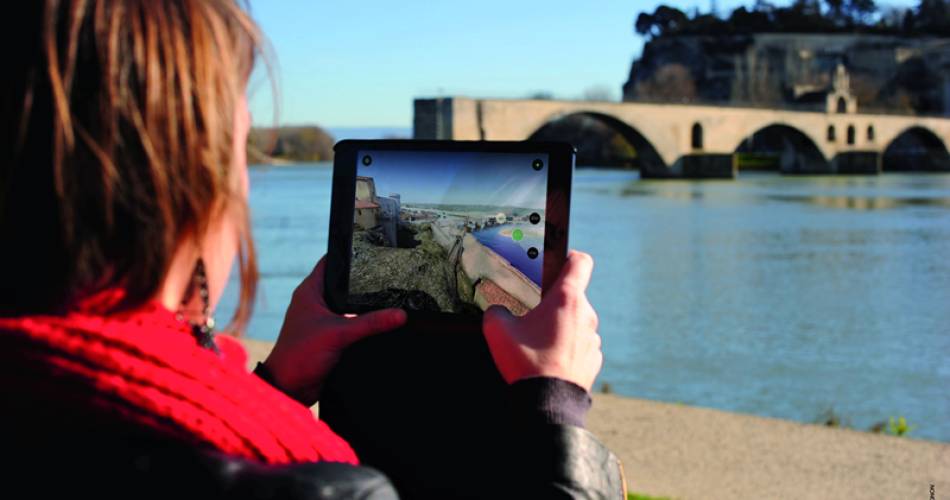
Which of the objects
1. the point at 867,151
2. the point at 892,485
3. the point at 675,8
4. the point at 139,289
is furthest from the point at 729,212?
the point at 675,8

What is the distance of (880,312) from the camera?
38.2 feet

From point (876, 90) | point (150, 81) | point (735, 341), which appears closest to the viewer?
point (150, 81)

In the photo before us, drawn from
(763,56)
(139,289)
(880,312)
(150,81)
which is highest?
(763,56)

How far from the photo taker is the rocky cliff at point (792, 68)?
72688mm

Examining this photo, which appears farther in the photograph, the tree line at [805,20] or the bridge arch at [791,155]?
the tree line at [805,20]

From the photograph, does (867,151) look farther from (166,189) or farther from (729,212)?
(166,189)

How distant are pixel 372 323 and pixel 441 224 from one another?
154 mm

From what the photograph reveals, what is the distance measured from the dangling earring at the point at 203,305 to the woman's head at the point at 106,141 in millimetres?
51

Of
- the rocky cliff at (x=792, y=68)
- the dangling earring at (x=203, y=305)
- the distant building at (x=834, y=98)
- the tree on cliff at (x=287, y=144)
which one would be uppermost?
the rocky cliff at (x=792, y=68)

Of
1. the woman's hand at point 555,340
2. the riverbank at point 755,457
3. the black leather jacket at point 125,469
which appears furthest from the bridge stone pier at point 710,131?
the black leather jacket at point 125,469

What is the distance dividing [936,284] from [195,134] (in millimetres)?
14030

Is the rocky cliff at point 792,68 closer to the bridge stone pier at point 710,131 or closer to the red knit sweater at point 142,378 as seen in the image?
the bridge stone pier at point 710,131

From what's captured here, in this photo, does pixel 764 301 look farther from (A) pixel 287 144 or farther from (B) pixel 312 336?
(B) pixel 312 336

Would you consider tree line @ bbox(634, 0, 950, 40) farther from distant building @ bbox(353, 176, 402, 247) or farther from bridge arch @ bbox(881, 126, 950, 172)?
distant building @ bbox(353, 176, 402, 247)
